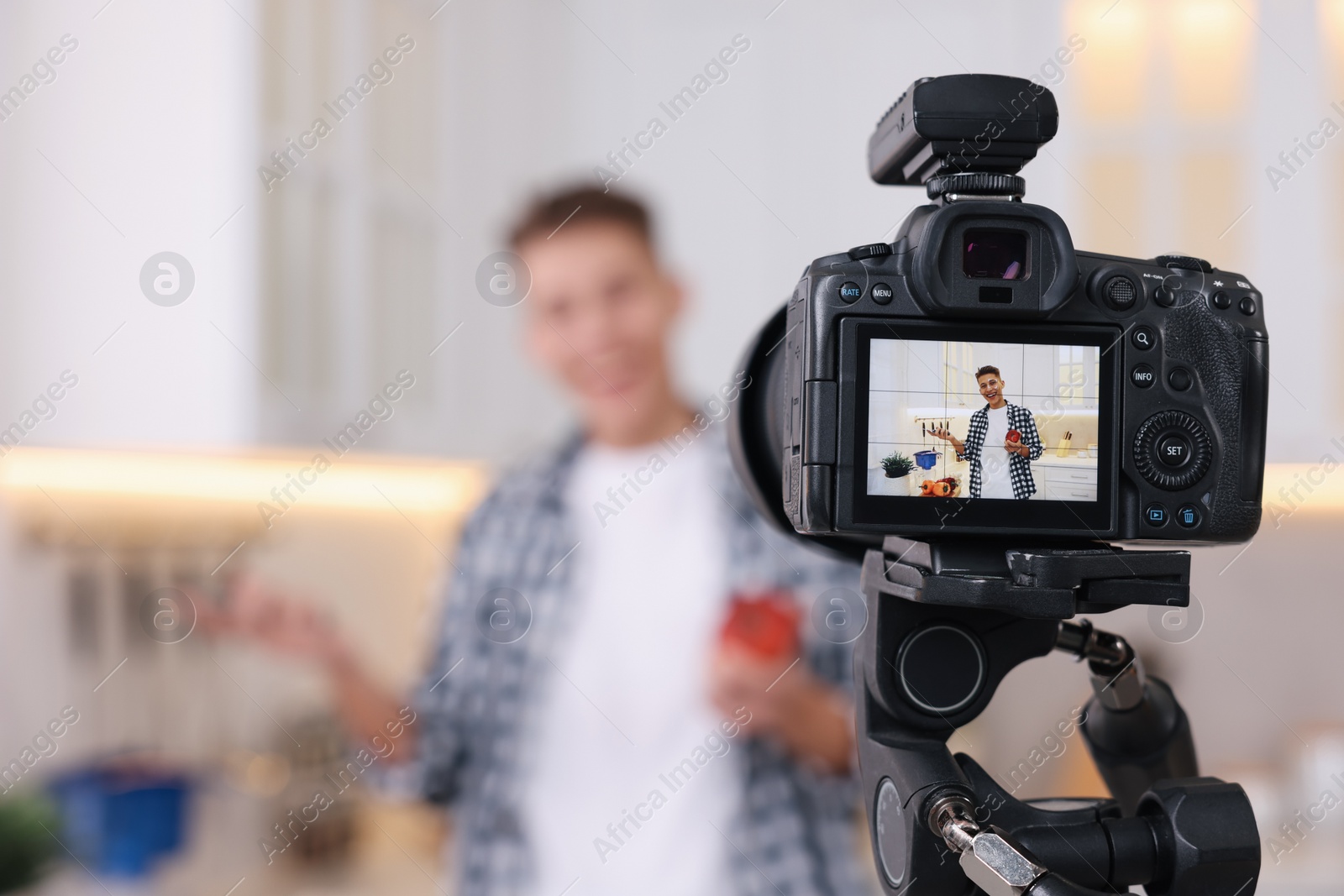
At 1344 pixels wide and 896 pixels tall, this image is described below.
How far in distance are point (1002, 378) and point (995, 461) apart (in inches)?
1.4

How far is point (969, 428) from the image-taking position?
0.45 meters

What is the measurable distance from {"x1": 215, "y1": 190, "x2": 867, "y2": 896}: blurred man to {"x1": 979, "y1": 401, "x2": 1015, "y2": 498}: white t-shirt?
0.85m

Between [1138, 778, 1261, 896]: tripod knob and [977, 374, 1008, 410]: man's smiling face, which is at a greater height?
[977, 374, 1008, 410]: man's smiling face

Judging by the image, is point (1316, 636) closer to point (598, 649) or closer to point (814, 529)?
point (598, 649)

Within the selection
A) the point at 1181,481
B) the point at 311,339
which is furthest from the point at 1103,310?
the point at 311,339

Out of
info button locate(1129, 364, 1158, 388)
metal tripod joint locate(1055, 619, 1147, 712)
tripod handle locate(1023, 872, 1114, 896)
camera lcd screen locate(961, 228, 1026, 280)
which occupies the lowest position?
tripod handle locate(1023, 872, 1114, 896)

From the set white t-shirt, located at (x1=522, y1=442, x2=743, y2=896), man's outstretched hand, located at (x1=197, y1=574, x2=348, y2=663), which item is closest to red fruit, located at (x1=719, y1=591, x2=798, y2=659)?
white t-shirt, located at (x1=522, y1=442, x2=743, y2=896)

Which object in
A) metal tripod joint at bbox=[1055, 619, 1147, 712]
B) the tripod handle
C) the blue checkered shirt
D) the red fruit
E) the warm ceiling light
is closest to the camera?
the tripod handle

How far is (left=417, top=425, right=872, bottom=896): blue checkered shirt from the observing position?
4.38ft

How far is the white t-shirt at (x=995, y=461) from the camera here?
450 millimetres

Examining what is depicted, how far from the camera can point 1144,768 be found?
554mm

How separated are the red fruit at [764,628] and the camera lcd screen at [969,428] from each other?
65cm

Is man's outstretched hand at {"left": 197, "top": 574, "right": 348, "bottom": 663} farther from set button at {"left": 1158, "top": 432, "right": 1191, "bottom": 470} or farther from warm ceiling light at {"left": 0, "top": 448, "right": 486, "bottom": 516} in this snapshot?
set button at {"left": 1158, "top": 432, "right": 1191, "bottom": 470}

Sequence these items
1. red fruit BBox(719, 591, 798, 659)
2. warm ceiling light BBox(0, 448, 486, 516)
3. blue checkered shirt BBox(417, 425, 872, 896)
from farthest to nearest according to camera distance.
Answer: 1. warm ceiling light BBox(0, 448, 486, 516)
2. blue checkered shirt BBox(417, 425, 872, 896)
3. red fruit BBox(719, 591, 798, 659)
